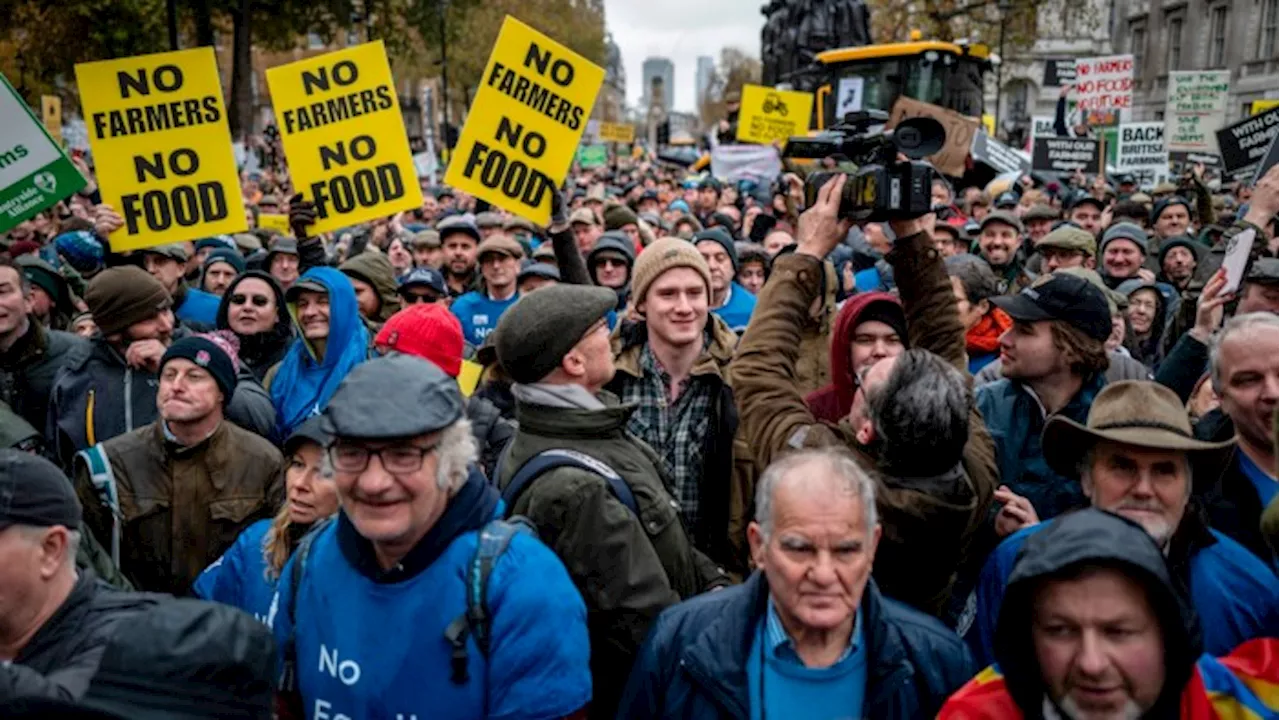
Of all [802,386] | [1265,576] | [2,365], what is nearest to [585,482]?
[1265,576]

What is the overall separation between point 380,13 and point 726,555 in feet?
104

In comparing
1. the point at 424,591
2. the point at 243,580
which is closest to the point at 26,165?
the point at 243,580

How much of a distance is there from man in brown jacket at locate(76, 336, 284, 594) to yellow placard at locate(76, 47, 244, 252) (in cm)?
277

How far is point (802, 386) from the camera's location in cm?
505

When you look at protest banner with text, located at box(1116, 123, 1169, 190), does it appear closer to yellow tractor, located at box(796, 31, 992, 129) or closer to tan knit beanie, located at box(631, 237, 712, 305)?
yellow tractor, located at box(796, 31, 992, 129)

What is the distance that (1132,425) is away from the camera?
2830 millimetres

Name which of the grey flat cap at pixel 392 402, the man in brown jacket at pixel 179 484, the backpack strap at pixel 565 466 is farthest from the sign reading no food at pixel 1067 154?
the grey flat cap at pixel 392 402

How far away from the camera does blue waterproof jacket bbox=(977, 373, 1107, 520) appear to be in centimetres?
358

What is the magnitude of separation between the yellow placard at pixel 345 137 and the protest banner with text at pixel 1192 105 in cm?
1310

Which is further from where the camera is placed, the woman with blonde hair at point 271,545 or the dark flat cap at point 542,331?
the woman with blonde hair at point 271,545

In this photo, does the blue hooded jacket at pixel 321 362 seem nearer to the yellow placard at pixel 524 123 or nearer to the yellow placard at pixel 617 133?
the yellow placard at pixel 524 123

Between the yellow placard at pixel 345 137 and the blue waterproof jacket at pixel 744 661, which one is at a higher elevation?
the yellow placard at pixel 345 137

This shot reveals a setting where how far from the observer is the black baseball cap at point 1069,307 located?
12.6 ft

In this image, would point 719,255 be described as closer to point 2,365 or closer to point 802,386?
point 802,386
